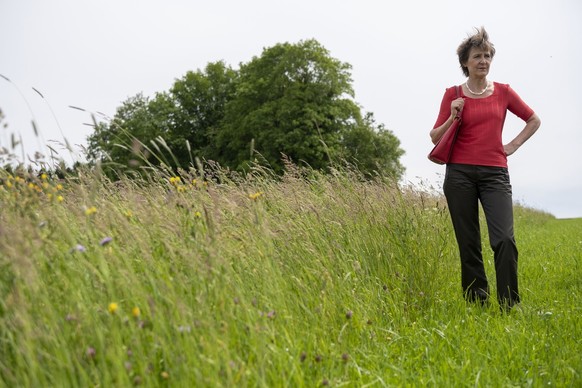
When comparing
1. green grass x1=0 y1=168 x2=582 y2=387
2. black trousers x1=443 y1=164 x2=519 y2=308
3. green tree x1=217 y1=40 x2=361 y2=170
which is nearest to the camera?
green grass x1=0 y1=168 x2=582 y2=387

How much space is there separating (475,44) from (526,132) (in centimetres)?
90

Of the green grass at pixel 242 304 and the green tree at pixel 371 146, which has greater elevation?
the green tree at pixel 371 146

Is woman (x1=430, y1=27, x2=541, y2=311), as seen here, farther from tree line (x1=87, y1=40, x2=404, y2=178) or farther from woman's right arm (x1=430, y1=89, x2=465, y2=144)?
tree line (x1=87, y1=40, x2=404, y2=178)

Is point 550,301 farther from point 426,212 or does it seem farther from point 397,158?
point 397,158

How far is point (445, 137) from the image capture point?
192 inches

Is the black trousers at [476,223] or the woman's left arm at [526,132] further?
the woman's left arm at [526,132]

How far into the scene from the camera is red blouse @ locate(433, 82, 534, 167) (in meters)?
4.76

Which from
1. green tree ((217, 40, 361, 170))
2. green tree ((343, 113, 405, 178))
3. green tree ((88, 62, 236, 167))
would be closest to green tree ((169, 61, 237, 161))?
green tree ((88, 62, 236, 167))

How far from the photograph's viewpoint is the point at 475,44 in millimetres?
4809

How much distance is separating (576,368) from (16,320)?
304cm

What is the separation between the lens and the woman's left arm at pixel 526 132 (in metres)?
4.88

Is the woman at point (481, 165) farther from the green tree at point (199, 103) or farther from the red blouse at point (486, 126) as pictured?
the green tree at point (199, 103)

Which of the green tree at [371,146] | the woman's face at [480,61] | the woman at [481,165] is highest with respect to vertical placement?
the green tree at [371,146]

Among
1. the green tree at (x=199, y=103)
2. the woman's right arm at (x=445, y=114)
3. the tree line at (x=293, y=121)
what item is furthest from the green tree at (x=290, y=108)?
the woman's right arm at (x=445, y=114)
